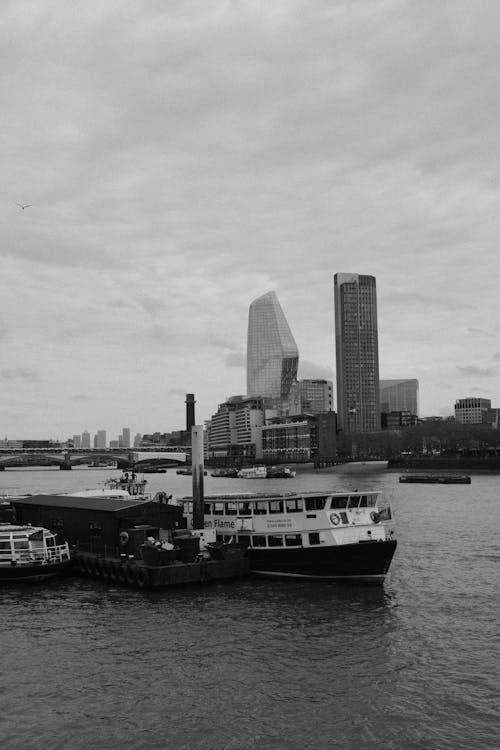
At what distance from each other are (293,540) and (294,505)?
8.59 feet

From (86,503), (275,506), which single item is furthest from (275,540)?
(86,503)

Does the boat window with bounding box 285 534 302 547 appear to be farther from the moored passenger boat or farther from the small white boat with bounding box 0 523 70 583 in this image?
the small white boat with bounding box 0 523 70 583

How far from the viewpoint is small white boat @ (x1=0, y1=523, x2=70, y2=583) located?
54.8 m

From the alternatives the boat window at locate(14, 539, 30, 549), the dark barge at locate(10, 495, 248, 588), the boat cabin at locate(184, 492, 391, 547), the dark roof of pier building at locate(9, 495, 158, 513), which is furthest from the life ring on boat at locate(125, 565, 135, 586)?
the boat window at locate(14, 539, 30, 549)

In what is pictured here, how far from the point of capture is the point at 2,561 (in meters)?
55.5

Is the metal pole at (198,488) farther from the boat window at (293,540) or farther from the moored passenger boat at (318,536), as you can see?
the boat window at (293,540)

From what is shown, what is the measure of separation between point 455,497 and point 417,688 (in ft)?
341

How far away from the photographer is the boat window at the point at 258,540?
5672 centimetres

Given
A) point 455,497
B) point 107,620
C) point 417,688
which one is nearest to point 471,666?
point 417,688

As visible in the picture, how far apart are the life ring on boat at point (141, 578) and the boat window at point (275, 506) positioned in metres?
11.3

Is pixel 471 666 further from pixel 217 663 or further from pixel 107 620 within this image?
pixel 107 620

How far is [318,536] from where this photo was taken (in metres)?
54.3

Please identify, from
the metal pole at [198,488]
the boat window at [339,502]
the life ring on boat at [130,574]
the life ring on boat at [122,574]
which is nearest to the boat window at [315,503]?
the boat window at [339,502]

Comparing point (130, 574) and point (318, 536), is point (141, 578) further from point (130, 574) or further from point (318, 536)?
point (318, 536)
